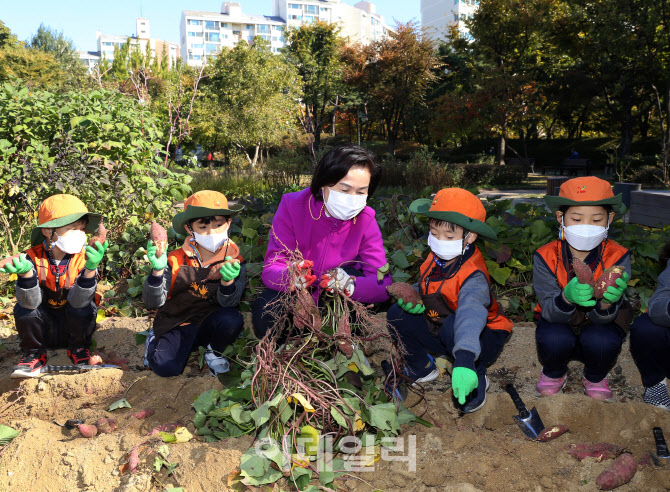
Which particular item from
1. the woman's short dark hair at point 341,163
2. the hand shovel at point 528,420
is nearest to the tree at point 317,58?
the woman's short dark hair at point 341,163

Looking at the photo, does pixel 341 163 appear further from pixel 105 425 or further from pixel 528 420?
pixel 105 425

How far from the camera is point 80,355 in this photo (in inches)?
131

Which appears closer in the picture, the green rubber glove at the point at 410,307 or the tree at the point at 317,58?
the green rubber glove at the point at 410,307

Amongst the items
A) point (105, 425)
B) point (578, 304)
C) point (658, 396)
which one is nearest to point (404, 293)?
point (578, 304)

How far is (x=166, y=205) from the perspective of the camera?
5266mm

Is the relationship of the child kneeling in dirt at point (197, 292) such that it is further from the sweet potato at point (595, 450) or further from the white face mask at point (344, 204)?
the sweet potato at point (595, 450)

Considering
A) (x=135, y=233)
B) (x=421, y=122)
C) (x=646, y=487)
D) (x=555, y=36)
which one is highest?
(x=555, y=36)

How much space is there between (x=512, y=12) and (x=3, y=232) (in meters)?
18.3

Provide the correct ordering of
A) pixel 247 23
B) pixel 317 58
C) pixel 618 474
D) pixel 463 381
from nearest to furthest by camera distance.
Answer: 1. pixel 618 474
2. pixel 463 381
3. pixel 317 58
4. pixel 247 23

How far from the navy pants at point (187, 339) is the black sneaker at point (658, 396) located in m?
2.30

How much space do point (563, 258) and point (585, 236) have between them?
0.59ft

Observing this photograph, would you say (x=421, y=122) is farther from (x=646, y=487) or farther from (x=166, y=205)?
(x=646, y=487)

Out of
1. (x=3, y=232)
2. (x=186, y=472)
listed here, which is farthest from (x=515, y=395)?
(x=3, y=232)

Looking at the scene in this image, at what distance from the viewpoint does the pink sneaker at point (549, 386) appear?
2855 millimetres
